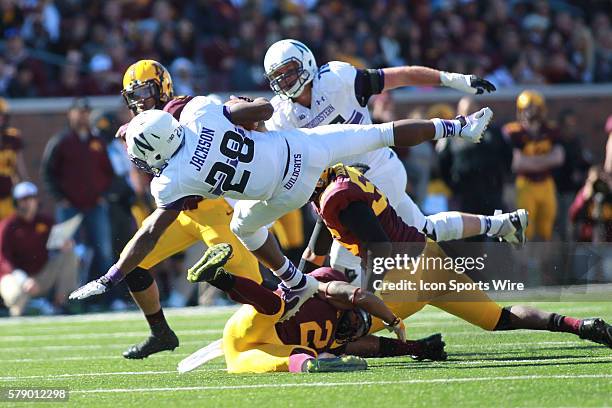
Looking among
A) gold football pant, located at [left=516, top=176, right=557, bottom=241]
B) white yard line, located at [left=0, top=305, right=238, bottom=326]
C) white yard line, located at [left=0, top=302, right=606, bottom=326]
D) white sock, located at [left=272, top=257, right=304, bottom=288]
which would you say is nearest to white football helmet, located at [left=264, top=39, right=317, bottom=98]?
white sock, located at [left=272, top=257, right=304, bottom=288]

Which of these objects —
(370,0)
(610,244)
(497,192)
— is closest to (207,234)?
(610,244)

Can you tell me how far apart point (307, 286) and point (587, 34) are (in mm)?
11118

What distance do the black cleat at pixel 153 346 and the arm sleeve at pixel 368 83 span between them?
1.89 metres

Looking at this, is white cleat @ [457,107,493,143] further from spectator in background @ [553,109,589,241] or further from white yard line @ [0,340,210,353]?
spectator in background @ [553,109,589,241]

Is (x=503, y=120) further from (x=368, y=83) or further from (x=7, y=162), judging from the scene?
(x=368, y=83)

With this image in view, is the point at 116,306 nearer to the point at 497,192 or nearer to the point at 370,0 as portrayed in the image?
the point at 497,192

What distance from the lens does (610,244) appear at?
869cm

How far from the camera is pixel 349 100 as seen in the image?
806 cm

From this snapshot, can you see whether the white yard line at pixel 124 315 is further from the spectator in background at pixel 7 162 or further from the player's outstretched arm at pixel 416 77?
the player's outstretched arm at pixel 416 77

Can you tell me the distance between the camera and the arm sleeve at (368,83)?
8.02m

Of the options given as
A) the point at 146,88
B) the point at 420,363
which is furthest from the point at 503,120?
the point at 420,363

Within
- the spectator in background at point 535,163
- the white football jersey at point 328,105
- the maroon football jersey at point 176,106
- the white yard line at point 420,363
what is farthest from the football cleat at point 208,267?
the spectator in background at point 535,163

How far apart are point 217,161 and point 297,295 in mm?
813

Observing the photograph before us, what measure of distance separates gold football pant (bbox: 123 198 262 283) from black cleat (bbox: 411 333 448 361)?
141 centimetres
